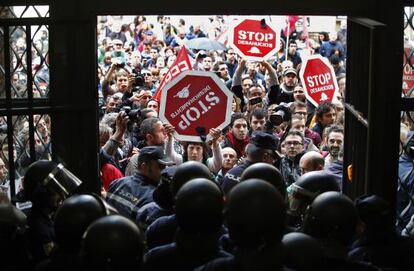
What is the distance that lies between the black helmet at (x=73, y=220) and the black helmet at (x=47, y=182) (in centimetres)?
75

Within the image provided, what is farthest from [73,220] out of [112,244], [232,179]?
[232,179]

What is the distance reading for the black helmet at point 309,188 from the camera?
5.48 metres

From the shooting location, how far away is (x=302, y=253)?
4242mm

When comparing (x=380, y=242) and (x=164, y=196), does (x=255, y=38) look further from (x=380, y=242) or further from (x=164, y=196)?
(x=380, y=242)

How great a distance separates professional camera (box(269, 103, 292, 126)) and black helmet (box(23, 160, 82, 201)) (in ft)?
16.7

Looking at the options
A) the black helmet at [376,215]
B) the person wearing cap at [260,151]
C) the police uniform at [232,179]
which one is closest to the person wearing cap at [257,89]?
the person wearing cap at [260,151]

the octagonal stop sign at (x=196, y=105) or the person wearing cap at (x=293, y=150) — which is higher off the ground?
the octagonal stop sign at (x=196, y=105)

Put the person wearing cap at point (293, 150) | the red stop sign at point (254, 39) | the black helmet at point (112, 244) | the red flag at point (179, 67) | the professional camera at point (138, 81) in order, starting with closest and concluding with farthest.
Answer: the black helmet at point (112, 244) < the person wearing cap at point (293, 150) < the red flag at point (179, 67) < the red stop sign at point (254, 39) < the professional camera at point (138, 81)

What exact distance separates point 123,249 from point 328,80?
7969 millimetres

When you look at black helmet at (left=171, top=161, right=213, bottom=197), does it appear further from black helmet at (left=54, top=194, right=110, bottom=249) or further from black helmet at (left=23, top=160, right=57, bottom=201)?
black helmet at (left=54, top=194, right=110, bottom=249)

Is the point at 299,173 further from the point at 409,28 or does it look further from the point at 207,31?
the point at 207,31

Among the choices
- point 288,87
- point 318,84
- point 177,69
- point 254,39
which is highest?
point 254,39

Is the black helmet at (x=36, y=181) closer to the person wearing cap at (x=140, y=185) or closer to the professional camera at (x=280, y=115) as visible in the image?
the person wearing cap at (x=140, y=185)

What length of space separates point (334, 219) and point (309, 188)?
0.89 m
